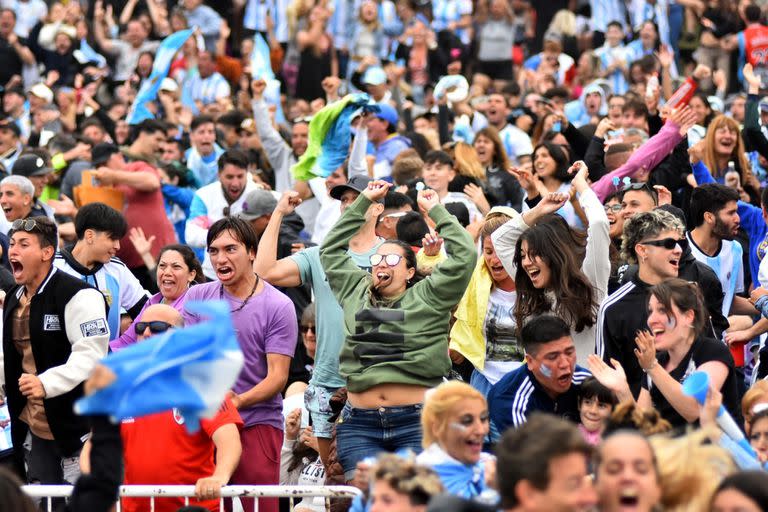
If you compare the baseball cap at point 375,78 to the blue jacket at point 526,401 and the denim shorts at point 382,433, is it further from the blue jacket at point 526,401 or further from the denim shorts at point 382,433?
the blue jacket at point 526,401

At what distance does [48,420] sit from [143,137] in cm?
570

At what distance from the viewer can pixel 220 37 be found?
20.1 meters

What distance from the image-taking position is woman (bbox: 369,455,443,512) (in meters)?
4.97

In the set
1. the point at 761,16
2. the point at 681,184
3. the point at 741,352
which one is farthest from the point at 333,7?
the point at 741,352

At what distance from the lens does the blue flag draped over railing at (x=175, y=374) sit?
4.62 meters

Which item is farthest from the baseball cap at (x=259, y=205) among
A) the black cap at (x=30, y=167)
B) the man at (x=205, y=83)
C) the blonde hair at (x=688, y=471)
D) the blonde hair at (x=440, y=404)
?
the man at (x=205, y=83)

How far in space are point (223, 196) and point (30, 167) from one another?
1.69 m

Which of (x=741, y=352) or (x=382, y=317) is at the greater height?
(x=382, y=317)

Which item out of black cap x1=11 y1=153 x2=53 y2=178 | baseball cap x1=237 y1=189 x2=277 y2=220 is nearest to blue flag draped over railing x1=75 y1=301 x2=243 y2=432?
baseball cap x1=237 y1=189 x2=277 y2=220

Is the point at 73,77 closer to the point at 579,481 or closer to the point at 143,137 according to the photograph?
the point at 143,137

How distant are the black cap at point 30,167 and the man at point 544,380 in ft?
19.4

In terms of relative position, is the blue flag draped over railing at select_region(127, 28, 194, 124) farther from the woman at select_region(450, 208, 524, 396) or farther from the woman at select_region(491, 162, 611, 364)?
the woman at select_region(491, 162, 611, 364)

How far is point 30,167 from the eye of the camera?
11430 millimetres

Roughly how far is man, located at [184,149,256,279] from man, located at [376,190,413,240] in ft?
7.23
